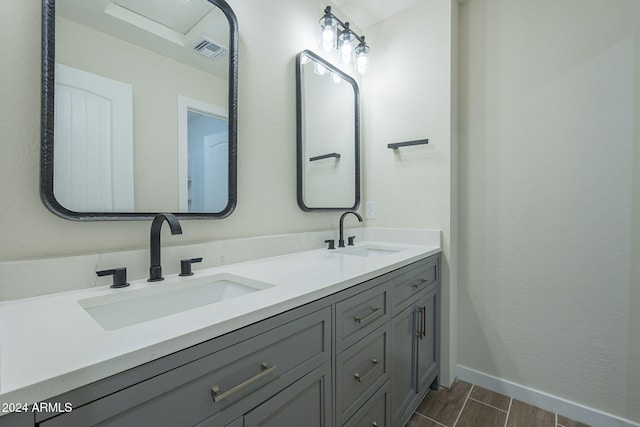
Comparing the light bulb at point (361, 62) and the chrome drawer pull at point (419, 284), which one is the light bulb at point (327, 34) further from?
the chrome drawer pull at point (419, 284)

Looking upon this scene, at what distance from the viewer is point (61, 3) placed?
33.9 inches

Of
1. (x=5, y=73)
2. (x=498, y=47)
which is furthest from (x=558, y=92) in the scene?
(x=5, y=73)

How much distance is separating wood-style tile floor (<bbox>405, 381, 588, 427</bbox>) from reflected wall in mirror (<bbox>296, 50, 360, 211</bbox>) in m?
1.27

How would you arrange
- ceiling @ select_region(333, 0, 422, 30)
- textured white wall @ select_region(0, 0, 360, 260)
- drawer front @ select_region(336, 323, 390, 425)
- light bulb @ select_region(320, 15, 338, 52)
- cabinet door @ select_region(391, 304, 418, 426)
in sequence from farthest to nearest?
ceiling @ select_region(333, 0, 422, 30) < light bulb @ select_region(320, 15, 338, 52) < cabinet door @ select_region(391, 304, 418, 426) < drawer front @ select_region(336, 323, 390, 425) < textured white wall @ select_region(0, 0, 360, 260)

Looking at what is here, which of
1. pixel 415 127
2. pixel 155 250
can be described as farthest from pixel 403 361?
pixel 415 127

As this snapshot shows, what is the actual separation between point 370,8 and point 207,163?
161cm

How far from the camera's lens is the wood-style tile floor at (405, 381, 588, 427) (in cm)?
149

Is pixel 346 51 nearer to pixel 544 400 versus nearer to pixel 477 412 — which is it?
pixel 477 412

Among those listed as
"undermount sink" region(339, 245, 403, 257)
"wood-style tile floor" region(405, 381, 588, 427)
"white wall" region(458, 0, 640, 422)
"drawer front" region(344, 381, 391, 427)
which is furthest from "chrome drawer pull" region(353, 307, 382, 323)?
"white wall" region(458, 0, 640, 422)

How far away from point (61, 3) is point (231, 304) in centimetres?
104

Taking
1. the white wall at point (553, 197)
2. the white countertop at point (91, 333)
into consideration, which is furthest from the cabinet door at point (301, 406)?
the white wall at point (553, 197)

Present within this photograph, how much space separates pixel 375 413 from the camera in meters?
1.14

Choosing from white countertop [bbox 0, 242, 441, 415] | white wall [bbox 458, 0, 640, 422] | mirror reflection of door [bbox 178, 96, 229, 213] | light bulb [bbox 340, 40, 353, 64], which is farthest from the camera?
light bulb [bbox 340, 40, 353, 64]

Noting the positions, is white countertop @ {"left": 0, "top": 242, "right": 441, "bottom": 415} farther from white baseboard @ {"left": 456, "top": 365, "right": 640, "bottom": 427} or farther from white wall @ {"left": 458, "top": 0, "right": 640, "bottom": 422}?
white baseboard @ {"left": 456, "top": 365, "right": 640, "bottom": 427}
